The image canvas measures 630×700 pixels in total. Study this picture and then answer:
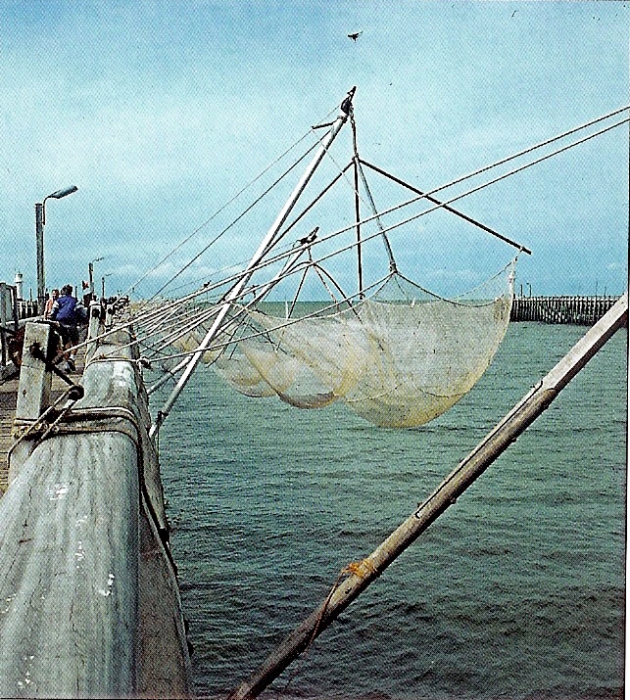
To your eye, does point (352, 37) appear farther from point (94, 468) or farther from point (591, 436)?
point (591, 436)

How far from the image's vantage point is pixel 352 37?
4.05 metres

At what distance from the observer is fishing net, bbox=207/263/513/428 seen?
8508mm

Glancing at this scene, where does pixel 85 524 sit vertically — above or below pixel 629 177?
below

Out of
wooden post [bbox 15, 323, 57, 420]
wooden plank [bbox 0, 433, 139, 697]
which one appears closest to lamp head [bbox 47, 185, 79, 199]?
wooden post [bbox 15, 323, 57, 420]

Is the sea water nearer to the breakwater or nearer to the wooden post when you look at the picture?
the wooden post

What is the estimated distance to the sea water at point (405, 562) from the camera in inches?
253

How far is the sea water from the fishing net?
67.7 inches

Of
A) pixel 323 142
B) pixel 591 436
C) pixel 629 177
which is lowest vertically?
pixel 591 436

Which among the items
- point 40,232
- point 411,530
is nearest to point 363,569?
point 411,530

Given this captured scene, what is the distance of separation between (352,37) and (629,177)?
177 cm

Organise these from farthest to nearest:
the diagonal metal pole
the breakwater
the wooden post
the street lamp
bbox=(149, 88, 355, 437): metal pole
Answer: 1. the breakwater
2. the street lamp
3. bbox=(149, 88, 355, 437): metal pole
4. the diagonal metal pole
5. the wooden post

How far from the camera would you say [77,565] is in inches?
57.6

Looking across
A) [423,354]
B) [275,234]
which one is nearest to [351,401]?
[423,354]

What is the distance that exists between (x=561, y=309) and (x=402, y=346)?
198 ft
